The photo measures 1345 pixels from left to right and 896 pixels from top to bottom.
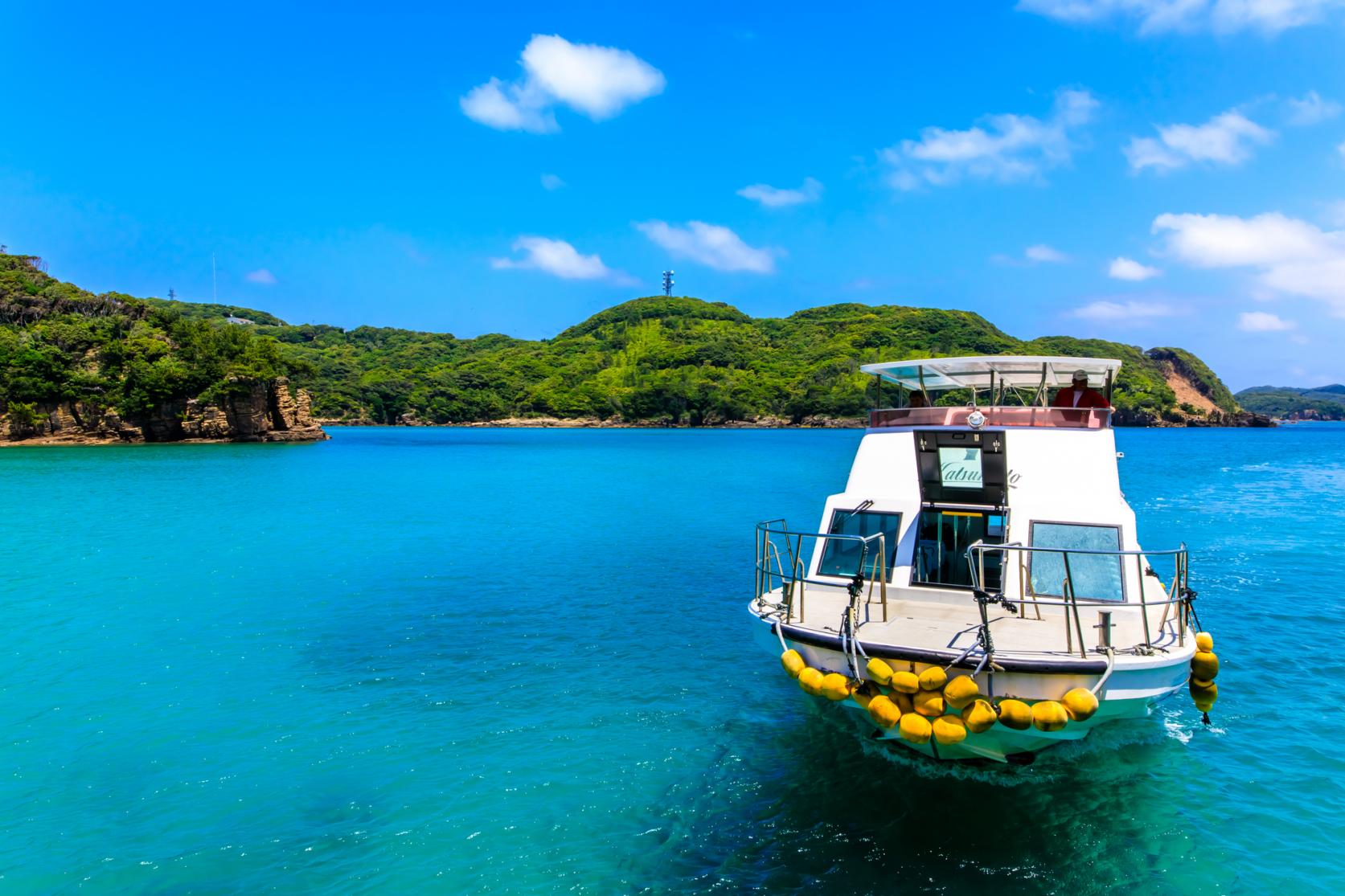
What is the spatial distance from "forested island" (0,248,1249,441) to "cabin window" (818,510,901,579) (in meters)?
79.3

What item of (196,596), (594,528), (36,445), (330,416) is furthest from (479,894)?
(330,416)

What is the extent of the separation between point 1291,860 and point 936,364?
7703mm

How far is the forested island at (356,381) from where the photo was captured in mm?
70625

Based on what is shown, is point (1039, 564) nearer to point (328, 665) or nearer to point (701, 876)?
point (701, 876)

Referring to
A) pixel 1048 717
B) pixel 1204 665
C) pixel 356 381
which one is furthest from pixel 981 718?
pixel 356 381

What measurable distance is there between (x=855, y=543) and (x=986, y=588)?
75.0 inches

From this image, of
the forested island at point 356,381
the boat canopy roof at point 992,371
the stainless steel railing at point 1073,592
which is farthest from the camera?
the forested island at point 356,381

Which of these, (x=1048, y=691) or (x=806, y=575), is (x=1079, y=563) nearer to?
(x=1048, y=691)

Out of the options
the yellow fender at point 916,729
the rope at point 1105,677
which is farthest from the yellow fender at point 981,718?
the rope at point 1105,677

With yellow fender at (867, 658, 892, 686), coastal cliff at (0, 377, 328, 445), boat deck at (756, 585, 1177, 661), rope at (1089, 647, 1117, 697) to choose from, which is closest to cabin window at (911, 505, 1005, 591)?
boat deck at (756, 585, 1177, 661)

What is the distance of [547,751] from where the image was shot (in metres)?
9.96

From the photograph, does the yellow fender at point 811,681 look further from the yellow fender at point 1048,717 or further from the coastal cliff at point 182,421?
the coastal cliff at point 182,421

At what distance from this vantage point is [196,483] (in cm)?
4019

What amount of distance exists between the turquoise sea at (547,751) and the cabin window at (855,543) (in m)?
2.15
